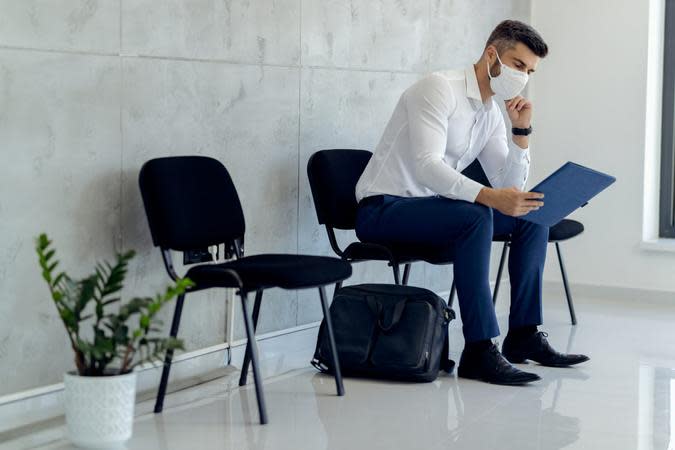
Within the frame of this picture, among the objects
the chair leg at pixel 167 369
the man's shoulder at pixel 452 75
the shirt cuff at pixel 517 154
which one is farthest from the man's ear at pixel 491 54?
the chair leg at pixel 167 369

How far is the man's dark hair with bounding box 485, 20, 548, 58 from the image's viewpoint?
3740mm

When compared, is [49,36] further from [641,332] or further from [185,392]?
[641,332]

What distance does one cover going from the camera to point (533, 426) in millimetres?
3088

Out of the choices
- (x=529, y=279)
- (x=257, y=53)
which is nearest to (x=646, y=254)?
(x=529, y=279)

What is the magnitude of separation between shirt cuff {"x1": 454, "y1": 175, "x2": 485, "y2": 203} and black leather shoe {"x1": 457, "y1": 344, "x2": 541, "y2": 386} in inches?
19.9

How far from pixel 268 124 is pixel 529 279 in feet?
3.63

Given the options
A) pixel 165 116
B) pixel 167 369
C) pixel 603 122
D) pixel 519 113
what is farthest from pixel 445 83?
pixel 603 122

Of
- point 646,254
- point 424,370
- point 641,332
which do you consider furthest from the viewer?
point 646,254

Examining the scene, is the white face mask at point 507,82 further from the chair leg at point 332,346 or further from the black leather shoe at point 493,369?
the chair leg at point 332,346

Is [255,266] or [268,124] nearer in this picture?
[255,266]

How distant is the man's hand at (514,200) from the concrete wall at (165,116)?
86 cm

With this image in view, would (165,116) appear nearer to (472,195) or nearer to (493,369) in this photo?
(472,195)

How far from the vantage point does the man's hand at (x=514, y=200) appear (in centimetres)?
351

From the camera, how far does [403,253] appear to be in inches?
149
